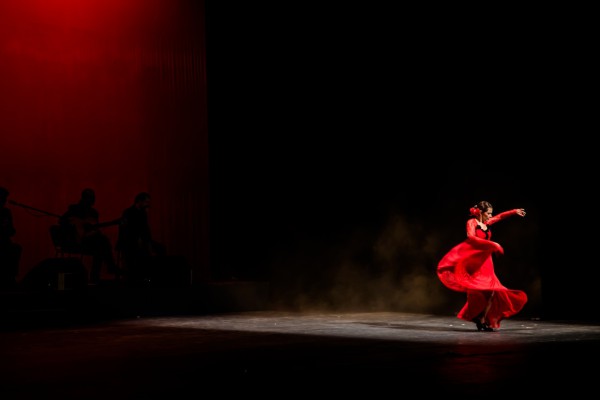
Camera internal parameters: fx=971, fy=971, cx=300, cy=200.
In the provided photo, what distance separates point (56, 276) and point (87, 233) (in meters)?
1.03

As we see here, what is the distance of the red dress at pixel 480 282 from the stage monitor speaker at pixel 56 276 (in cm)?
413

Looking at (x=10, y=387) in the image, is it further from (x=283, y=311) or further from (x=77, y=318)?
(x=283, y=311)

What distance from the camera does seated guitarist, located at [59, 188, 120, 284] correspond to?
1100 cm

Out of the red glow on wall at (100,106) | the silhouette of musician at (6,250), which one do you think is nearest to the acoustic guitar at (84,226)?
the silhouette of musician at (6,250)

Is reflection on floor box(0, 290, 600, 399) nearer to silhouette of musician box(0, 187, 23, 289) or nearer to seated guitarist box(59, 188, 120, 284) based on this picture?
silhouette of musician box(0, 187, 23, 289)

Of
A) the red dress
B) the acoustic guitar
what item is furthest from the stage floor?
the acoustic guitar

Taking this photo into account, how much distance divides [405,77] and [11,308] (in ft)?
15.9

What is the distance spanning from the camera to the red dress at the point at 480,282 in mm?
8094

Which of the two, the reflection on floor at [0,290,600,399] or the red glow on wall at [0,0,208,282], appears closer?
the reflection on floor at [0,290,600,399]

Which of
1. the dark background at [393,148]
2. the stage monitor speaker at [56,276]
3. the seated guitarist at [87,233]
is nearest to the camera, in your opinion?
the dark background at [393,148]

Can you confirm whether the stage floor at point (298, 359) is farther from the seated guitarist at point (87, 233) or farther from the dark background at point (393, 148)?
the seated guitarist at point (87, 233)

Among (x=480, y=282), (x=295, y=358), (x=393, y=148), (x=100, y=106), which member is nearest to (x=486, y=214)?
(x=480, y=282)

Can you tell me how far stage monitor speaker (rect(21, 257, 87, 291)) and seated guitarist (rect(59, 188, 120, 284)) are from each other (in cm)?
73

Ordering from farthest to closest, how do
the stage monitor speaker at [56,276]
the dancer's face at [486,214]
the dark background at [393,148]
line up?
the stage monitor speaker at [56,276]
the dark background at [393,148]
the dancer's face at [486,214]
